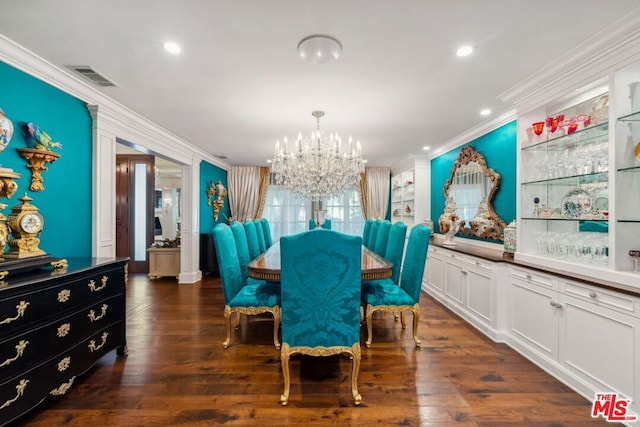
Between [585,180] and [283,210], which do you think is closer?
[585,180]

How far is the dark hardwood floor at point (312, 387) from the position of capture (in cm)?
169

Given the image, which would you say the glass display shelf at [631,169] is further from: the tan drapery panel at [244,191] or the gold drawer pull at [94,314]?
the tan drapery panel at [244,191]

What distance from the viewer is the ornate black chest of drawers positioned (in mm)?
1478

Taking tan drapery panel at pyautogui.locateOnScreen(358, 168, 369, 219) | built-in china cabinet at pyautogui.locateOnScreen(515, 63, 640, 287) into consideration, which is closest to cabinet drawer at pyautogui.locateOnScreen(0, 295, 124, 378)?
built-in china cabinet at pyautogui.locateOnScreen(515, 63, 640, 287)

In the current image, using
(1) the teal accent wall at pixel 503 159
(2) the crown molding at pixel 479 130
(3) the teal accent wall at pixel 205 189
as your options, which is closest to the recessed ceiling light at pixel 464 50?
(2) the crown molding at pixel 479 130

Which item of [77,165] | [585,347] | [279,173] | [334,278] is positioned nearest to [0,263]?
[77,165]

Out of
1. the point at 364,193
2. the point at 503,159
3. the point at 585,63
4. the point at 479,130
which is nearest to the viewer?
the point at 585,63

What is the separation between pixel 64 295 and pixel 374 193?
613 centimetres

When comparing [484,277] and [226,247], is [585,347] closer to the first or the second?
[484,277]

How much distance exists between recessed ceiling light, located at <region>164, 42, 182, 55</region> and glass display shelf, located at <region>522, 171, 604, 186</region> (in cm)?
313

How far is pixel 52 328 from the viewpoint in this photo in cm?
170

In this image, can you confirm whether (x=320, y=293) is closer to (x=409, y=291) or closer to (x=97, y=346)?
(x=409, y=291)

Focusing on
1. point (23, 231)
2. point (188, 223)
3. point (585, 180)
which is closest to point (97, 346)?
point (23, 231)

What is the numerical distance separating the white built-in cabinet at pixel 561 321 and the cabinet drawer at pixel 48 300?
3.38 metres
